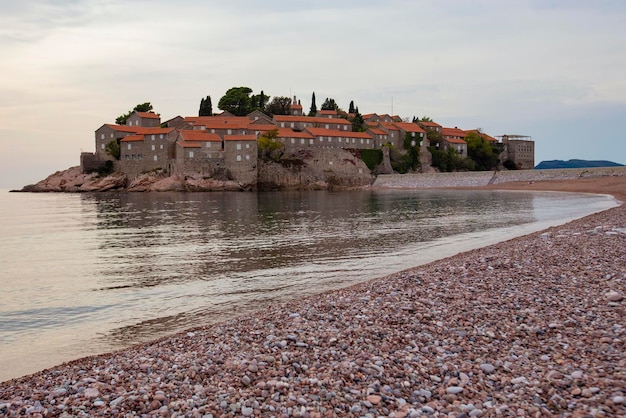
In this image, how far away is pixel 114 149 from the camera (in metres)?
101

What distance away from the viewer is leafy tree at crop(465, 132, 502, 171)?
120 metres

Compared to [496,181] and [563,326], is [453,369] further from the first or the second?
[496,181]

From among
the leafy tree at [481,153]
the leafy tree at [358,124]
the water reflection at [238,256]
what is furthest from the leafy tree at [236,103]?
the water reflection at [238,256]

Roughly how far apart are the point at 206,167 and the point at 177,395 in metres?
89.7

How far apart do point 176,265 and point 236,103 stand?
10661 centimetres

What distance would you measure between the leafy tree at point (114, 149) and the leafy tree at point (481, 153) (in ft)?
257

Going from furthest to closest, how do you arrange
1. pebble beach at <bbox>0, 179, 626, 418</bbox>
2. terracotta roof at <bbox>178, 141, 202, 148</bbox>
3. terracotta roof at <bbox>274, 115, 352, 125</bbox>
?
terracotta roof at <bbox>274, 115, 352, 125</bbox>, terracotta roof at <bbox>178, 141, 202, 148</bbox>, pebble beach at <bbox>0, 179, 626, 418</bbox>

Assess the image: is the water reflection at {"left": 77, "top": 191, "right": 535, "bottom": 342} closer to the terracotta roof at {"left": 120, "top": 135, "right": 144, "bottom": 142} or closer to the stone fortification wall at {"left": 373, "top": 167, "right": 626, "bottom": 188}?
the stone fortification wall at {"left": 373, "top": 167, "right": 626, "bottom": 188}

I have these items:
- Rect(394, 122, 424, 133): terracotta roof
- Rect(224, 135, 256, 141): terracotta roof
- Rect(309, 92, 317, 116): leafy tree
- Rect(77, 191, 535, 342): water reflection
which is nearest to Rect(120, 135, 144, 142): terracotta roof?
Rect(224, 135, 256, 141): terracotta roof

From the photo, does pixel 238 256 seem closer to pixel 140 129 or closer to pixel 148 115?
pixel 140 129

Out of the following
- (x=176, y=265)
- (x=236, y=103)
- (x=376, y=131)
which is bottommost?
(x=176, y=265)

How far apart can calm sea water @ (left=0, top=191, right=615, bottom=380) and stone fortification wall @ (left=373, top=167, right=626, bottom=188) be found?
155 ft

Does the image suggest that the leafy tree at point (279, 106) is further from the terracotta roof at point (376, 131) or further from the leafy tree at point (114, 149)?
the leafy tree at point (114, 149)

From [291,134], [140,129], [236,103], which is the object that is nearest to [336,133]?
[291,134]
